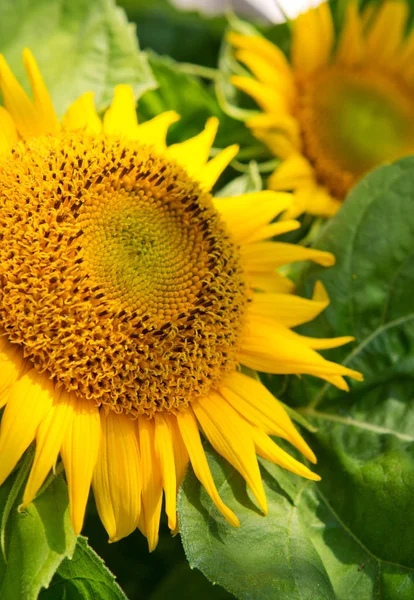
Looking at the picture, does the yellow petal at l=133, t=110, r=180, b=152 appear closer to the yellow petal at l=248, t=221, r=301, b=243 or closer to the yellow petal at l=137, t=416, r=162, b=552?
the yellow petal at l=248, t=221, r=301, b=243

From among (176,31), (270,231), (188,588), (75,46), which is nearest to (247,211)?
(270,231)

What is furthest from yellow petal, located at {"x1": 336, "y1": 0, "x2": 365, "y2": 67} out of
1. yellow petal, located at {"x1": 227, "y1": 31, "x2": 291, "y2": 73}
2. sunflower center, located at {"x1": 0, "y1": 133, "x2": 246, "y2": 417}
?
sunflower center, located at {"x1": 0, "y1": 133, "x2": 246, "y2": 417}

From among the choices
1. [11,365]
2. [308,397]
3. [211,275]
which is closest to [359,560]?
[308,397]

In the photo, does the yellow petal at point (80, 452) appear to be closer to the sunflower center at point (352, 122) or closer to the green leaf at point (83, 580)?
the green leaf at point (83, 580)

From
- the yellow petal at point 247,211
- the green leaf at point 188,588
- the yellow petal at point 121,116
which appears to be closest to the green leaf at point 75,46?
the yellow petal at point 121,116

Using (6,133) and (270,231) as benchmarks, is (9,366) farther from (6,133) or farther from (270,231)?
(270,231)

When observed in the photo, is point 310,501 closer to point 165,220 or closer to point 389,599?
point 389,599
